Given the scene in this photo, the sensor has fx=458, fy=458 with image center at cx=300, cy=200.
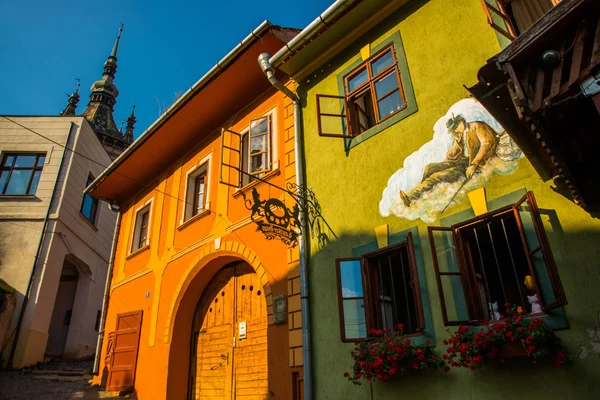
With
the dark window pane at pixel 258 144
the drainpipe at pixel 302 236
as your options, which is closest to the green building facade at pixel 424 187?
the drainpipe at pixel 302 236

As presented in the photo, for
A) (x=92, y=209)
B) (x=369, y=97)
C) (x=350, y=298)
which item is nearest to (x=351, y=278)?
(x=350, y=298)

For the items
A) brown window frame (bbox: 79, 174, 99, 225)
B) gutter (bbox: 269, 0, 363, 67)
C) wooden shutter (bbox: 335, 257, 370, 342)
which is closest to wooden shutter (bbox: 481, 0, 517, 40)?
gutter (bbox: 269, 0, 363, 67)

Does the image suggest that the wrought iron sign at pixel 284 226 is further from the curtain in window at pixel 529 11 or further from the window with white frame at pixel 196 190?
the curtain in window at pixel 529 11

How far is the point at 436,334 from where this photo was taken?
216 inches

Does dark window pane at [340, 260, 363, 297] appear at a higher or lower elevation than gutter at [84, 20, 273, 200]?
lower

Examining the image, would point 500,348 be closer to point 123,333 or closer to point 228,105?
point 228,105

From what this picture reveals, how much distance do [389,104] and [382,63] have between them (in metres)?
0.77

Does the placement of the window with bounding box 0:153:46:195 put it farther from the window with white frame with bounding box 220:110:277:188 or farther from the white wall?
the window with white frame with bounding box 220:110:277:188

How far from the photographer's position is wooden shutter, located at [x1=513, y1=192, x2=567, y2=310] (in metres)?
4.33

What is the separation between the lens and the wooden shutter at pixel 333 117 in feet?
25.4

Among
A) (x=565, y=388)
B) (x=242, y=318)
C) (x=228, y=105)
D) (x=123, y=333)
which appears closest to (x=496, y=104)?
(x=565, y=388)

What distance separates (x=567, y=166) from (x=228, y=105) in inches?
318

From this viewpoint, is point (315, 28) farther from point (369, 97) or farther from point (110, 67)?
point (110, 67)

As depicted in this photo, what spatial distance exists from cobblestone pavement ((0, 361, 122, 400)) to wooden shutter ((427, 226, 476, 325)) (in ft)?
29.2
